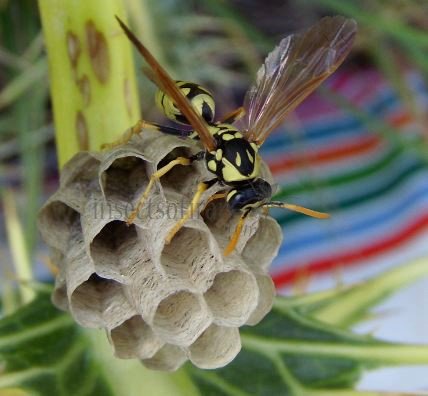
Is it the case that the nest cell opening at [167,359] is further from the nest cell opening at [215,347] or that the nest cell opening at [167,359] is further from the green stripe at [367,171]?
the green stripe at [367,171]

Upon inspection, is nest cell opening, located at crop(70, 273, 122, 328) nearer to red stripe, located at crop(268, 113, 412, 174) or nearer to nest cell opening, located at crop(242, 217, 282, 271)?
nest cell opening, located at crop(242, 217, 282, 271)

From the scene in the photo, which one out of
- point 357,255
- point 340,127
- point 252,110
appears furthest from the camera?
point 340,127

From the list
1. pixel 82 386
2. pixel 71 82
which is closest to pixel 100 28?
pixel 71 82

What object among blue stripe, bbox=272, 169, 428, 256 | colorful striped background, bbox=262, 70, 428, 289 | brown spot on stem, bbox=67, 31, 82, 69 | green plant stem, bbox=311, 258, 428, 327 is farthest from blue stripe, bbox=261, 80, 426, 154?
brown spot on stem, bbox=67, 31, 82, 69

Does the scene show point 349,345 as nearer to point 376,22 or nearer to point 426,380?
point 376,22

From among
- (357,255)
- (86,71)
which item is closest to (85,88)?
(86,71)

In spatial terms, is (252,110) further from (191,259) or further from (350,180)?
(350,180)

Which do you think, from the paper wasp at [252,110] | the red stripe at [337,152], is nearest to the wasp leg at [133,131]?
the paper wasp at [252,110]
